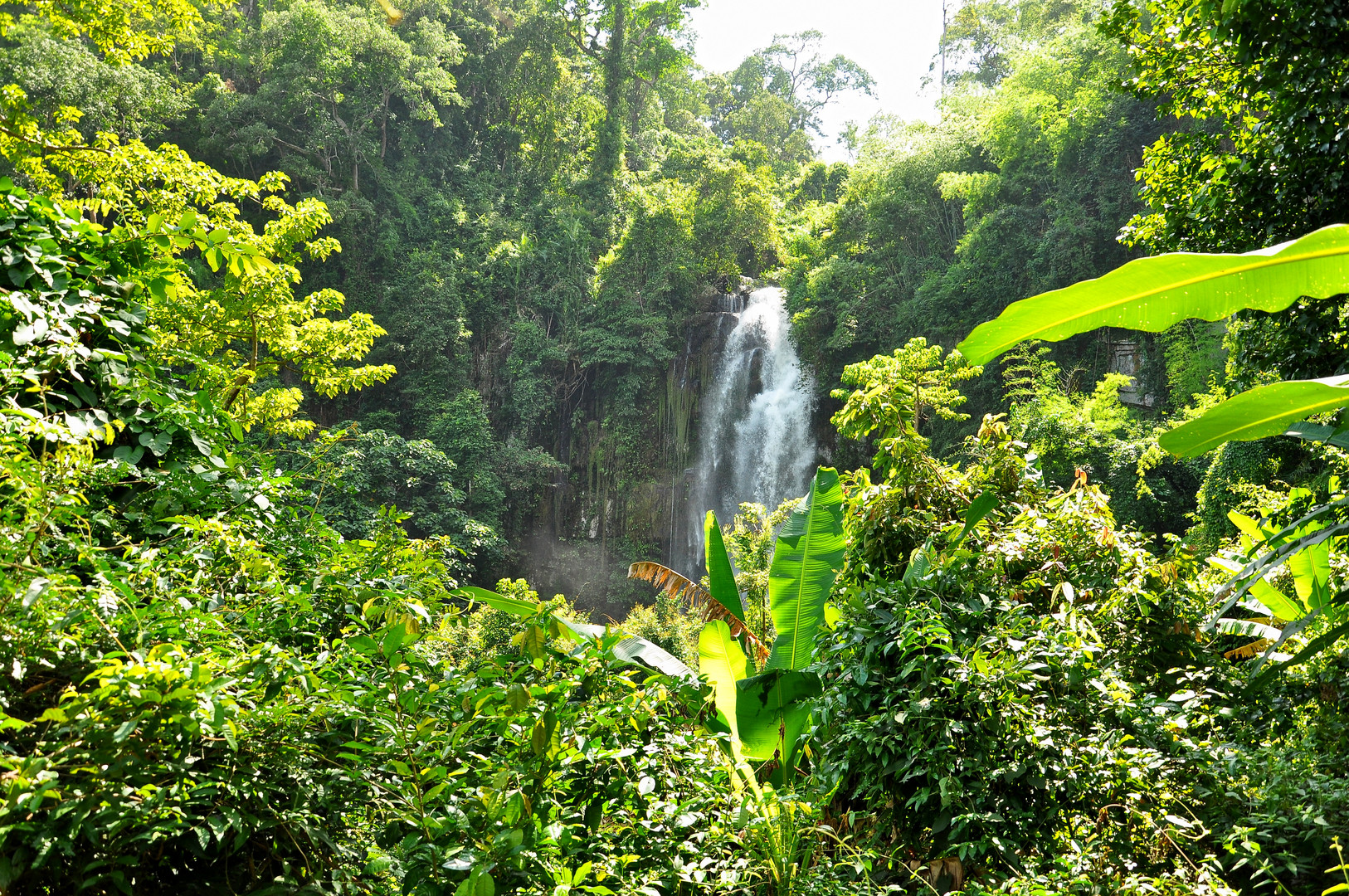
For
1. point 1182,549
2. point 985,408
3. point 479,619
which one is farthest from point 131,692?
point 985,408

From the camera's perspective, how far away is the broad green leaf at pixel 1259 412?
1.34 metres

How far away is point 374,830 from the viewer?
1.56 meters

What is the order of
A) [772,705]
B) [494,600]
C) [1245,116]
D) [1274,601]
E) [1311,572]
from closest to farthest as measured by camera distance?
[494,600], [1311,572], [772,705], [1274,601], [1245,116]

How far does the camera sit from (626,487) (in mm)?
20062

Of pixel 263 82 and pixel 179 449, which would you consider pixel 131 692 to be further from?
pixel 263 82

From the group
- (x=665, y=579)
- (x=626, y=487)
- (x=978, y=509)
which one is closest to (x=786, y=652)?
(x=978, y=509)

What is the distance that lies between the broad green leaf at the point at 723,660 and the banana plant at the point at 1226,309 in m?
2.02

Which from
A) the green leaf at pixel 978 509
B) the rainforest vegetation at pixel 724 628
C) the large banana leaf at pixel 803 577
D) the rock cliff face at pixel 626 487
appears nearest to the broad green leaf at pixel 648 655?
the rainforest vegetation at pixel 724 628

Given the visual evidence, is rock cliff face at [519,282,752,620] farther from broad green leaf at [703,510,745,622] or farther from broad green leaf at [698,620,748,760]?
broad green leaf at [698,620,748,760]

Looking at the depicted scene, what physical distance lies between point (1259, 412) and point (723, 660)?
7.59 feet

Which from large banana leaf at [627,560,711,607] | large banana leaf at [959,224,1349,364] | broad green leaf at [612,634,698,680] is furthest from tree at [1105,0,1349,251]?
large banana leaf at [627,560,711,607]

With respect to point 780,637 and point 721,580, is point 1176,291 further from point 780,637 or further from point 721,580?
point 721,580

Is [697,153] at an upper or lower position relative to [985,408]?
upper

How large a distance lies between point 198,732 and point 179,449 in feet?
5.24
